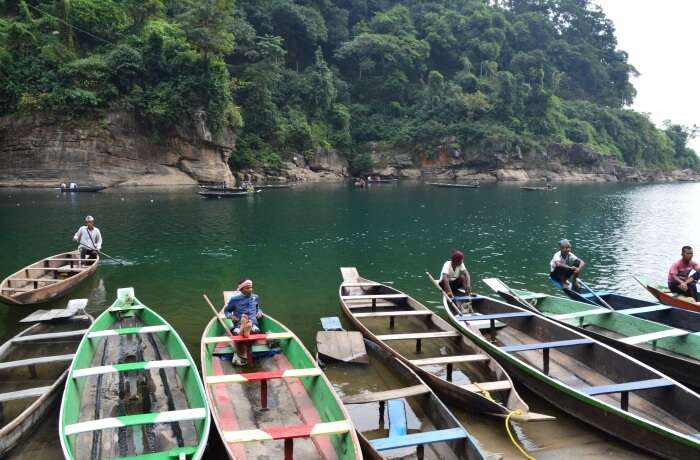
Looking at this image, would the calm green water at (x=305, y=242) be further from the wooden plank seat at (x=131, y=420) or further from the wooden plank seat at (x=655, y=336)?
the wooden plank seat at (x=131, y=420)

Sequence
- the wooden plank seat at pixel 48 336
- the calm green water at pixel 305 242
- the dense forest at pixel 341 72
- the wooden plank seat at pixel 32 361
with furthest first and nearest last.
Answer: the dense forest at pixel 341 72 < the calm green water at pixel 305 242 < the wooden plank seat at pixel 48 336 < the wooden plank seat at pixel 32 361

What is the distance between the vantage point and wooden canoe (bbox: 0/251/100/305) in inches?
500

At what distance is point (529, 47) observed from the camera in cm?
9769

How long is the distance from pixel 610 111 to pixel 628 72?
53.2 ft

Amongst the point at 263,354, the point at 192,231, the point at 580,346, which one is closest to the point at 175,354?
the point at 263,354

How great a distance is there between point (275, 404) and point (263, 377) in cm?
70

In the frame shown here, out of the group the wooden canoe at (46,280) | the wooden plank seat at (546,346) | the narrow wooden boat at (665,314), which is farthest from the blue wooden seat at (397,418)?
the wooden canoe at (46,280)

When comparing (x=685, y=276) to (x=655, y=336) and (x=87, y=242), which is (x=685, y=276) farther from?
(x=87, y=242)

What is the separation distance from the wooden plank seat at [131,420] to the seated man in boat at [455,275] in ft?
24.6

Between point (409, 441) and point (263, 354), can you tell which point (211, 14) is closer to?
point (263, 354)

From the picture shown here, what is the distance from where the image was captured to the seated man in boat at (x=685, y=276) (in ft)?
41.7

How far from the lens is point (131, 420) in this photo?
587 cm

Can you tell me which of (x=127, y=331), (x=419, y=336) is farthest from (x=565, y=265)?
(x=127, y=331)

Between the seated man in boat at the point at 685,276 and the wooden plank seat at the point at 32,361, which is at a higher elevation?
the seated man in boat at the point at 685,276
